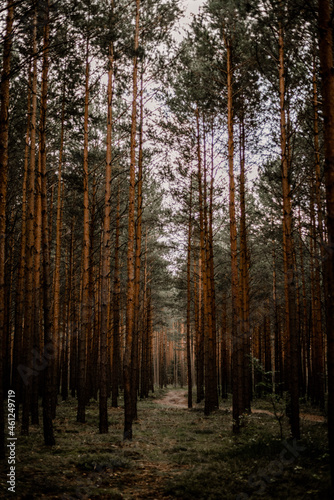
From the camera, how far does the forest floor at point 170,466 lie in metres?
5.24

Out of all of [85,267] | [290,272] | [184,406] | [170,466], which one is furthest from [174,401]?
[290,272]

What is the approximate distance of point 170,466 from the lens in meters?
7.09

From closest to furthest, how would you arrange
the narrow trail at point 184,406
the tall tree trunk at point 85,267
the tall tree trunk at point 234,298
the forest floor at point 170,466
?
1. the forest floor at point 170,466
2. the tall tree trunk at point 234,298
3. the tall tree trunk at point 85,267
4. the narrow trail at point 184,406

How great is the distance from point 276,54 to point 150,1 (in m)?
3.96

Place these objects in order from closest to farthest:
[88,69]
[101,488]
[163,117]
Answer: [101,488], [88,69], [163,117]

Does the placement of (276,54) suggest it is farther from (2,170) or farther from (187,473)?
(187,473)

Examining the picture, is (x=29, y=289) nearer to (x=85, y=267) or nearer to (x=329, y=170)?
(x=85, y=267)

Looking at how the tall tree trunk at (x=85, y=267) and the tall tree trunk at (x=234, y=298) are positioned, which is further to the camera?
the tall tree trunk at (x=85, y=267)

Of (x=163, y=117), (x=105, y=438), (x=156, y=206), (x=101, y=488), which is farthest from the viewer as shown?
(x=156, y=206)

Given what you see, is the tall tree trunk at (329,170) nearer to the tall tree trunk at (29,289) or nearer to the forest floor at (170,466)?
the forest floor at (170,466)

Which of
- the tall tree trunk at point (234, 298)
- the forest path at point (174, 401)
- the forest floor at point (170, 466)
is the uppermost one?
the tall tree trunk at point (234, 298)

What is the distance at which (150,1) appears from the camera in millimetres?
10078

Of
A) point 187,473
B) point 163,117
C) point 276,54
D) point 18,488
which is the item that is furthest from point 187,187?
point 18,488

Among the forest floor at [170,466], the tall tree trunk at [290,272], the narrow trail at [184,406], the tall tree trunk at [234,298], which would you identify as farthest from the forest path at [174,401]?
the tall tree trunk at [290,272]
